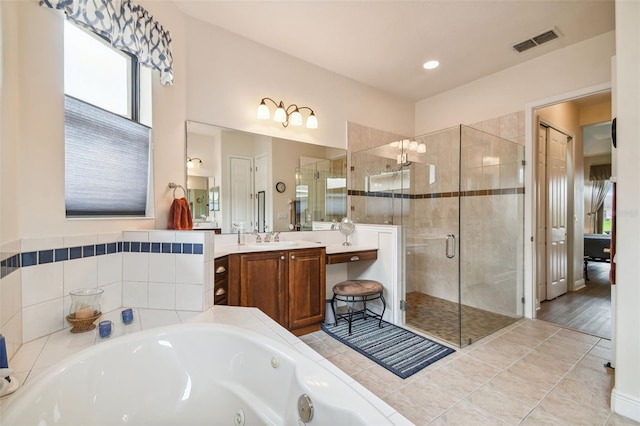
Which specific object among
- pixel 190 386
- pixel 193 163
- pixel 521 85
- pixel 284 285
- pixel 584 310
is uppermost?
pixel 521 85

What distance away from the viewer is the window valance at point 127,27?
1482 millimetres

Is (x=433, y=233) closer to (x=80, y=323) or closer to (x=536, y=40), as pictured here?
(x=536, y=40)

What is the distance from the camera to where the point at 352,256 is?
110 inches

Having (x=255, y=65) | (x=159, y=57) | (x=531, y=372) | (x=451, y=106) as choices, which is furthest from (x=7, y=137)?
(x=451, y=106)

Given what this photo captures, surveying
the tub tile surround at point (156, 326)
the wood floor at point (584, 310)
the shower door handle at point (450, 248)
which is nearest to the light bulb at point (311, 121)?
the shower door handle at point (450, 248)

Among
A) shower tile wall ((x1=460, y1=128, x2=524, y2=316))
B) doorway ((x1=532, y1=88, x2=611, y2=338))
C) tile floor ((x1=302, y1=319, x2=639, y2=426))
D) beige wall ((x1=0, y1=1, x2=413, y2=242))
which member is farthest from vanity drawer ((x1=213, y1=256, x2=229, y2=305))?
doorway ((x1=532, y1=88, x2=611, y2=338))

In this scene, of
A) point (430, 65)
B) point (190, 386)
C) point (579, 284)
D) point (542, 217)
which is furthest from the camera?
point (579, 284)

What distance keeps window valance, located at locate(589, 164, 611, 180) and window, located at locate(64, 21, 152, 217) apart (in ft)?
28.7

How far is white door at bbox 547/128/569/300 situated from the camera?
356cm

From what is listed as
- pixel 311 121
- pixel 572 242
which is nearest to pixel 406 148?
pixel 311 121

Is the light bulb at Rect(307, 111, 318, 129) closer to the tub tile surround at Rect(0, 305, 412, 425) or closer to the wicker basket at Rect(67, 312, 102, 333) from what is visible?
the tub tile surround at Rect(0, 305, 412, 425)

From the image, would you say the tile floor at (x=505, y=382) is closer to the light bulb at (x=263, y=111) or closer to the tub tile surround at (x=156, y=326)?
the tub tile surround at (x=156, y=326)

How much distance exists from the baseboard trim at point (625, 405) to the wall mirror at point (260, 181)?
2465 millimetres

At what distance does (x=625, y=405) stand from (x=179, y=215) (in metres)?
3.00
